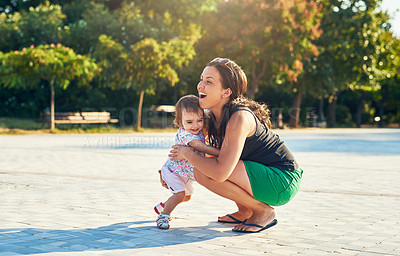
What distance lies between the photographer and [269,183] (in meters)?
4.72

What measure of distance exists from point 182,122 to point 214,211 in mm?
1478

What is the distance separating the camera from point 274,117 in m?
37.1

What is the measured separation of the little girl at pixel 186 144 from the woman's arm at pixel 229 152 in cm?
18

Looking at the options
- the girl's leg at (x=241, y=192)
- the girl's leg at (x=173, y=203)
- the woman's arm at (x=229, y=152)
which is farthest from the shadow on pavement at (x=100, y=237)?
the woman's arm at (x=229, y=152)

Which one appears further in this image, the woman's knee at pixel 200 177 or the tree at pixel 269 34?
the tree at pixel 269 34

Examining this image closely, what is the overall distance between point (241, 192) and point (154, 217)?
1.11 metres

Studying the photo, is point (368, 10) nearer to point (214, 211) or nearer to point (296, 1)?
point (296, 1)

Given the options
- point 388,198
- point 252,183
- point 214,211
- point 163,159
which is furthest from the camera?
point 163,159

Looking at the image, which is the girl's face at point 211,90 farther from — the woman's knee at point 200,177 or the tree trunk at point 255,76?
the tree trunk at point 255,76

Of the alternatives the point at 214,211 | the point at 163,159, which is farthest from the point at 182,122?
the point at 163,159

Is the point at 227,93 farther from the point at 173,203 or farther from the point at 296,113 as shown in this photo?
the point at 296,113

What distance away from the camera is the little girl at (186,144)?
4.78 meters

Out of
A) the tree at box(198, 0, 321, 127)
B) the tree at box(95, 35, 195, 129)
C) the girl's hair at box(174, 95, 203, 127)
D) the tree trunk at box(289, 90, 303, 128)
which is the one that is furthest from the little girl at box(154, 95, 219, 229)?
the tree trunk at box(289, 90, 303, 128)

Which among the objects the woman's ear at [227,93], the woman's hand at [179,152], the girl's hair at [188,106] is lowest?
the woman's hand at [179,152]
